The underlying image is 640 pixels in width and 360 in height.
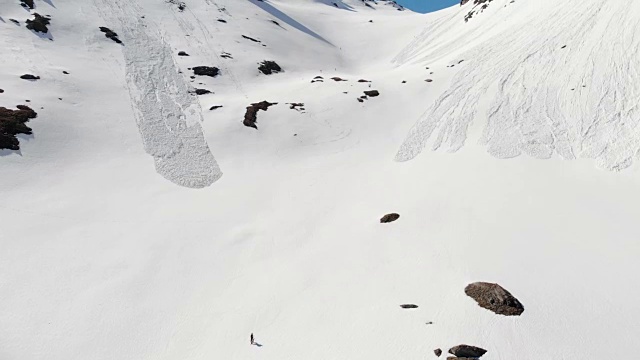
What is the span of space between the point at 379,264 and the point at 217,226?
10.5 meters

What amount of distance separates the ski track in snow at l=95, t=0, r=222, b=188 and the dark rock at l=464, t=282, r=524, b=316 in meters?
19.7

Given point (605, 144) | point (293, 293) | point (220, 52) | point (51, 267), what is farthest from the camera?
point (220, 52)

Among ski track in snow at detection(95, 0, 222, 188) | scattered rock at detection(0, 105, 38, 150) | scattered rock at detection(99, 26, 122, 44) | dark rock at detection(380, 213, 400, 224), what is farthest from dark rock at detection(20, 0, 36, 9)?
dark rock at detection(380, 213, 400, 224)

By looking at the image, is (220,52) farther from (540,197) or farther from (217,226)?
(540,197)

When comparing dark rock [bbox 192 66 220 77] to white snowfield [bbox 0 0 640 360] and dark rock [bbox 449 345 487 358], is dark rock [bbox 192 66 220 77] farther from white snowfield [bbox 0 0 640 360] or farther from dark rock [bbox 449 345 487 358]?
dark rock [bbox 449 345 487 358]

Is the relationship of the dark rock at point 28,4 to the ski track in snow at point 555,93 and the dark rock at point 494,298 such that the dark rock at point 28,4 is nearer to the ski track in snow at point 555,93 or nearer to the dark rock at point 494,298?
the ski track in snow at point 555,93

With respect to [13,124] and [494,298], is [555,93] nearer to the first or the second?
[494,298]

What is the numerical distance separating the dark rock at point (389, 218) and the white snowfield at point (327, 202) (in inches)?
18.0

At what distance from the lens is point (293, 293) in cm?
1764

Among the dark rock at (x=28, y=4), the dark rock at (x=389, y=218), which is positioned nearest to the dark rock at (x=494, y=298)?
the dark rock at (x=389, y=218)

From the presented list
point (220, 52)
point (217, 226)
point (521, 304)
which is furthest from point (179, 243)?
point (220, 52)

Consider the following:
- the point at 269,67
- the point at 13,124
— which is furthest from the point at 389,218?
the point at 269,67

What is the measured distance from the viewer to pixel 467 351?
1274cm

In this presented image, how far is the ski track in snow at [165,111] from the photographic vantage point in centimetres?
2984
